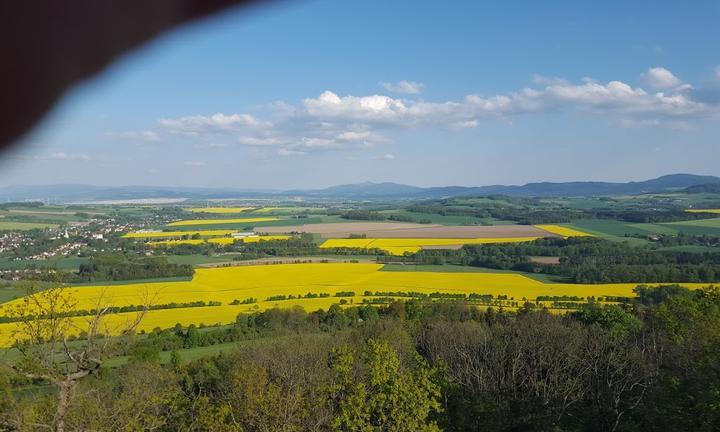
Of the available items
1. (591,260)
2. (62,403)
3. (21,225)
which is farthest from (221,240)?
(62,403)

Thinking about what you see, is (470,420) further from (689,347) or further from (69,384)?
(69,384)

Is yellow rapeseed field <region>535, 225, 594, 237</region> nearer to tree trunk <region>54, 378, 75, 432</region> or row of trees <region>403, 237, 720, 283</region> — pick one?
row of trees <region>403, 237, 720, 283</region>

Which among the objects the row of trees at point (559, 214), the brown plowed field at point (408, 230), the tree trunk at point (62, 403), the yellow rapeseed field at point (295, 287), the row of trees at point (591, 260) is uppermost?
the tree trunk at point (62, 403)

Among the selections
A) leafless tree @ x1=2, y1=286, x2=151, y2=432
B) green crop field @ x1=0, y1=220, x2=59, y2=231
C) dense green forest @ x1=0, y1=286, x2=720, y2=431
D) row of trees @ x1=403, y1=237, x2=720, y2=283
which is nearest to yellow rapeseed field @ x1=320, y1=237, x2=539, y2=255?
row of trees @ x1=403, y1=237, x2=720, y2=283

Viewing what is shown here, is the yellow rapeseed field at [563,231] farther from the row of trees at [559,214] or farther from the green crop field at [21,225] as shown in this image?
the green crop field at [21,225]

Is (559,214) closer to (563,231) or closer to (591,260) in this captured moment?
(563,231)

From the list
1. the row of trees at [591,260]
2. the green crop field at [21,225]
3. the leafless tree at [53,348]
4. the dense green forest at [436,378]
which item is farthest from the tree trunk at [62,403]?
the green crop field at [21,225]

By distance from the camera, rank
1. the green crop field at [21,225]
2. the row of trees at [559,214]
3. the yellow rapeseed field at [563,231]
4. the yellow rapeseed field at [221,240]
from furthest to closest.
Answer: the row of trees at [559,214], the green crop field at [21,225], the yellow rapeseed field at [563,231], the yellow rapeseed field at [221,240]

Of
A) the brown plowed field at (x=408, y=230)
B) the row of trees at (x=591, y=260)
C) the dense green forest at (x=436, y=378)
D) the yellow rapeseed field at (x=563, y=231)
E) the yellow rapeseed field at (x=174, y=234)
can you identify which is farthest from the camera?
the yellow rapeseed field at (x=174, y=234)
